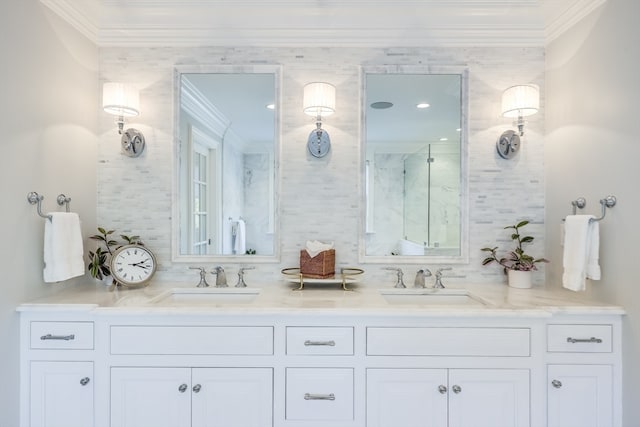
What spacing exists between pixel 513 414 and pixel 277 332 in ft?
3.73

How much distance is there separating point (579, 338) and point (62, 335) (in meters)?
2.43

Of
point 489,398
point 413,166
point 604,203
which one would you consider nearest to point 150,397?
point 489,398

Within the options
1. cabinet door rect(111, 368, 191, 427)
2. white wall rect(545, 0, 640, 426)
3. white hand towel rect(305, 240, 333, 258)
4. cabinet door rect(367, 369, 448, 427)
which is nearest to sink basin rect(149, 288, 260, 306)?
white hand towel rect(305, 240, 333, 258)

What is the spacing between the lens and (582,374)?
1.62 meters

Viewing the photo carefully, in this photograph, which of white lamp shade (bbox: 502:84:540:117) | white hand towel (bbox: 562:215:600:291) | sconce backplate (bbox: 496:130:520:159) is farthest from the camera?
sconce backplate (bbox: 496:130:520:159)

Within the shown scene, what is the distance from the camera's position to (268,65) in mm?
2166

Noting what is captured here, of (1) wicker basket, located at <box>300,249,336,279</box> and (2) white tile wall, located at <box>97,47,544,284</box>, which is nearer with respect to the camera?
(1) wicker basket, located at <box>300,249,336,279</box>

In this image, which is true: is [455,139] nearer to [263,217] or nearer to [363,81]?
[363,81]

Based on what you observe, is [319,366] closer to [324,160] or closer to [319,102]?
[324,160]

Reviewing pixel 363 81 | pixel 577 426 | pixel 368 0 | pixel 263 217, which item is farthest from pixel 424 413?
pixel 368 0

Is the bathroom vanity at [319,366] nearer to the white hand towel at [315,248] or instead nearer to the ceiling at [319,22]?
the white hand towel at [315,248]

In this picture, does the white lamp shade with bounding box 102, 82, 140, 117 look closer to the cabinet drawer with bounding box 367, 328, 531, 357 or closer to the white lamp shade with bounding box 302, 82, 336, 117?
the white lamp shade with bounding box 302, 82, 336, 117

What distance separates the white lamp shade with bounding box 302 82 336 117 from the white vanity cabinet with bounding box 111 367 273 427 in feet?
4.65

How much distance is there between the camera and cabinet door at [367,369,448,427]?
158 centimetres
